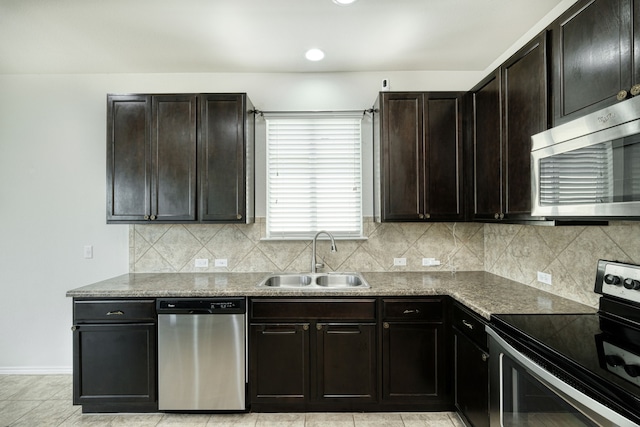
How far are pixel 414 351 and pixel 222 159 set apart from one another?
6.78 ft

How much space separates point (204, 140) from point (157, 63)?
2.95 feet

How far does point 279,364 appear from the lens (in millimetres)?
2279

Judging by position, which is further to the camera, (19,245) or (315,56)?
(19,245)

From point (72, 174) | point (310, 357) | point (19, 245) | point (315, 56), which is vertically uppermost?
point (315, 56)

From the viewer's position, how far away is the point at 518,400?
142 cm

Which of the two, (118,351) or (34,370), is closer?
(118,351)

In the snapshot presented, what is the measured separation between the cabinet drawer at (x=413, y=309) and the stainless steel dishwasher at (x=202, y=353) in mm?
1047

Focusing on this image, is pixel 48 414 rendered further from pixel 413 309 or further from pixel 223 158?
pixel 413 309

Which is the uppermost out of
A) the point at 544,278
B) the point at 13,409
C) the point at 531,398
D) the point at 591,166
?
the point at 591,166

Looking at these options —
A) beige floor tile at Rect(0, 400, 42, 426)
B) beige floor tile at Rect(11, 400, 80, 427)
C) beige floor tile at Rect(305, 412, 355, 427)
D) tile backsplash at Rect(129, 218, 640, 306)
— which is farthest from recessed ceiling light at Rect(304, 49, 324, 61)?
beige floor tile at Rect(0, 400, 42, 426)

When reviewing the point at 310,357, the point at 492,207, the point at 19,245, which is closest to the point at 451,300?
the point at 492,207

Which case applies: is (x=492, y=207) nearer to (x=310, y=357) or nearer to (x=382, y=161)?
(x=382, y=161)

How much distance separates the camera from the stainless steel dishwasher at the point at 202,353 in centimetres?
225

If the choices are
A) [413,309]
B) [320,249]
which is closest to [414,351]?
[413,309]
